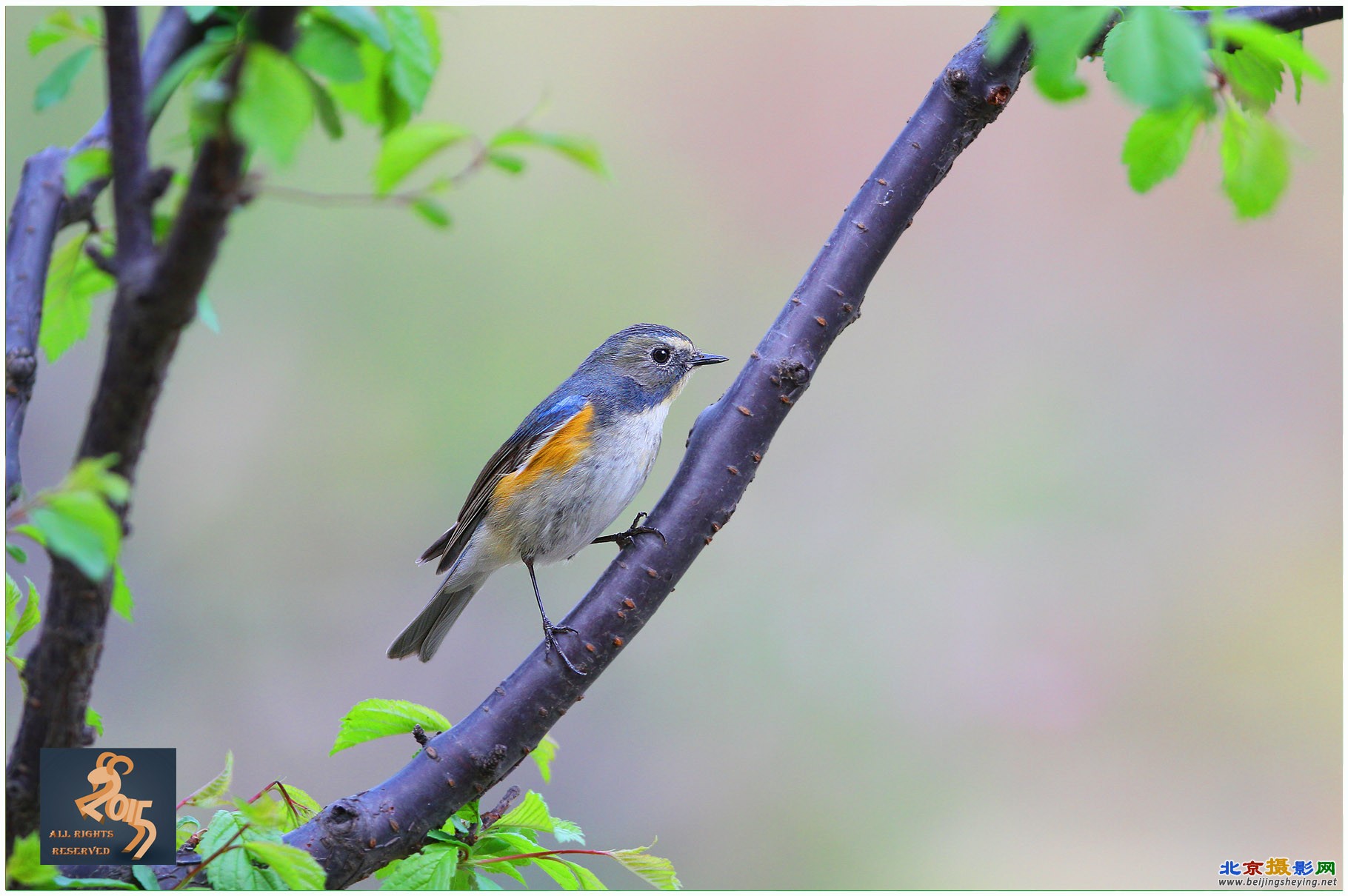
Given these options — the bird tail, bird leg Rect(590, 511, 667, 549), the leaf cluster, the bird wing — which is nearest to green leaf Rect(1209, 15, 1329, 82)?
the leaf cluster

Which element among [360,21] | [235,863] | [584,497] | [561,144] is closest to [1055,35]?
[561,144]

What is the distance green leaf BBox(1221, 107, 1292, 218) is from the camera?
1381 mm

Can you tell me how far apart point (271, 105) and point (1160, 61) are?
907mm

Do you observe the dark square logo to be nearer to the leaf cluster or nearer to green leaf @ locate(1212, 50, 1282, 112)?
the leaf cluster

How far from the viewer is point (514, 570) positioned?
15.5 ft

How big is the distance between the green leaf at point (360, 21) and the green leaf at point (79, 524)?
23.8 inches

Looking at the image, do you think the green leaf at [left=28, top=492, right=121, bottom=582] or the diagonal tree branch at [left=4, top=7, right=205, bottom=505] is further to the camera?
the diagonal tree branch at [left=4, top=7, right=205, bottom=505]

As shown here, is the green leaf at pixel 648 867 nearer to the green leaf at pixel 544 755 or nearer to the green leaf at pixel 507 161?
the green leaf at pixel 544 755

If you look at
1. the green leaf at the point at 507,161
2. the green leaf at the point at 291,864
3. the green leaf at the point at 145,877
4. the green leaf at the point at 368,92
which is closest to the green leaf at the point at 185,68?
the green leaf at the point at 368,92

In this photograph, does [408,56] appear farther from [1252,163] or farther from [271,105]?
[1252,163]

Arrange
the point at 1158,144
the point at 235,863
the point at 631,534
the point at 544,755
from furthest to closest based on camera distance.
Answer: the point at 631,534 → the point at 544,755 → the point at 1158,144 → the point at 235,863

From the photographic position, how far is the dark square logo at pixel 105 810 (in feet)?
4.50

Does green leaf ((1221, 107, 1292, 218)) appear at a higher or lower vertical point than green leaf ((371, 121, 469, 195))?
higher

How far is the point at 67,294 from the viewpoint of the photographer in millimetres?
1653
